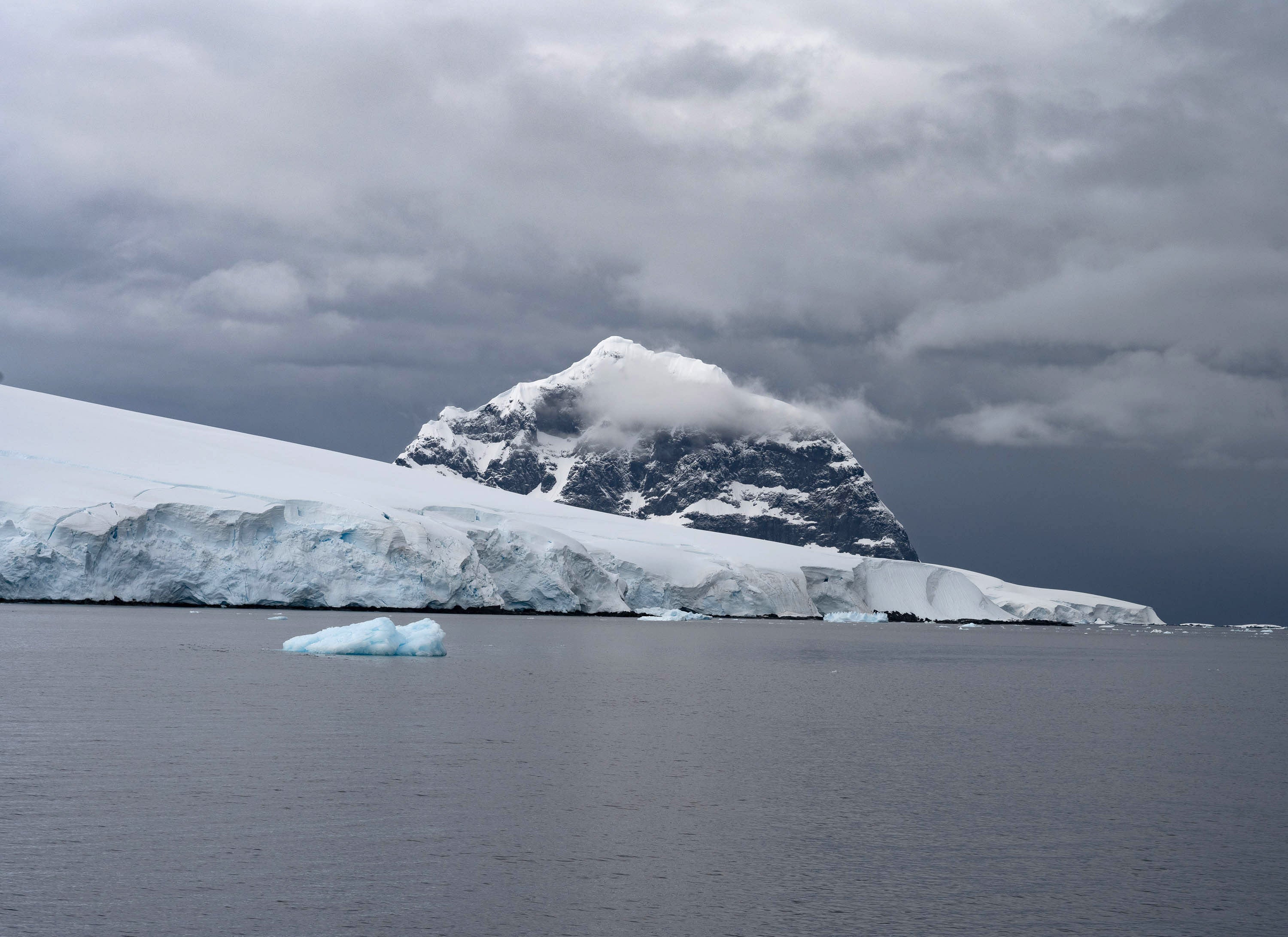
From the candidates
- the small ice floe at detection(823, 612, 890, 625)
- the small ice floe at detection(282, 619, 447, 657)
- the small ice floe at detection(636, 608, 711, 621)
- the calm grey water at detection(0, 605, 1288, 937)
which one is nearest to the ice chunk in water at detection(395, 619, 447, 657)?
the small ice floe at detection(282, 619, 447, 657)

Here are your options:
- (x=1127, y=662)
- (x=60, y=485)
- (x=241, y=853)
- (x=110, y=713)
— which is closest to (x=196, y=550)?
(x=60, y=485)

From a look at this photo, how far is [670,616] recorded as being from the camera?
185 ft

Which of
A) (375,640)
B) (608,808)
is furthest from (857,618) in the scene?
(608,808)

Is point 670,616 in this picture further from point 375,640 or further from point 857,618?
point 375,640

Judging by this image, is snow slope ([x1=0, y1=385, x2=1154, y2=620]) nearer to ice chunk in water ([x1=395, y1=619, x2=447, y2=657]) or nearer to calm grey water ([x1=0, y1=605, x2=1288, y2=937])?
ice chunk in water ([x1=395, y1=619, x2=447, y2=657])

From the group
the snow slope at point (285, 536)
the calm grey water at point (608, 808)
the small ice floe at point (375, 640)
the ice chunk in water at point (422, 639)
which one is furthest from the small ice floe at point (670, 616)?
the calm grey water at point (608, 808)

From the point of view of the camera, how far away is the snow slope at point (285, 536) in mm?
40062

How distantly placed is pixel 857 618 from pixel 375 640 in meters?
52.6

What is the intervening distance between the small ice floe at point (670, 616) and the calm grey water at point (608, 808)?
3637cm

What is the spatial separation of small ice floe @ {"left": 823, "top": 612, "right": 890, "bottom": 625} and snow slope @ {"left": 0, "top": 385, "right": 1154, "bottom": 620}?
11.9ft

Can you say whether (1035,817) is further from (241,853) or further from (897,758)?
(241,853)

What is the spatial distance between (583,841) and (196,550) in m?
37.2

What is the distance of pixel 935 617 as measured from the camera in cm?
8244

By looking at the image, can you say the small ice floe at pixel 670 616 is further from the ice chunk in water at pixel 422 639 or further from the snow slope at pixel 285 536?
the ice chunk in water at pixel 422 639
